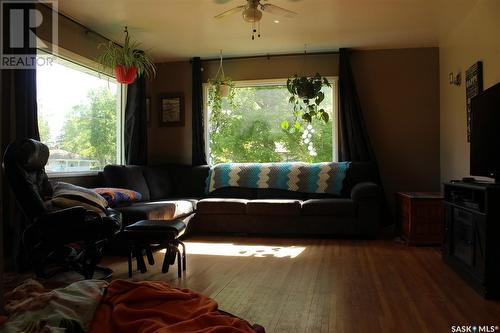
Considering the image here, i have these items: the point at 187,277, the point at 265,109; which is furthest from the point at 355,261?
the point at 265,109

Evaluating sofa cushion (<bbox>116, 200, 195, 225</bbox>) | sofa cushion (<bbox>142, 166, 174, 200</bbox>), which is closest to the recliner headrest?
sofa cushion (<bbox>116, 200, 195, 225</bbox>)

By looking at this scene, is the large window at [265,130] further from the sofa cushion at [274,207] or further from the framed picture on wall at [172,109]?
the sofa cushion at [274,207]

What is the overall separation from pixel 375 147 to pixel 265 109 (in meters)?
1.74

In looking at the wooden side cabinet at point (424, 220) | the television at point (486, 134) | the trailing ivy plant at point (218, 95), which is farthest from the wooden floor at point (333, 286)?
the trailing ivy plant at point (218, 95)

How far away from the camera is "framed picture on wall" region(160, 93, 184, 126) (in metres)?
5.89

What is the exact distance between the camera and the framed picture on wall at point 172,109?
5895 millimetres

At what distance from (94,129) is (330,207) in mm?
3137

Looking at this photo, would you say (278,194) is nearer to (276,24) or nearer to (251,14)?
(276,24)

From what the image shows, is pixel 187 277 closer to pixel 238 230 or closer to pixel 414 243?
pixel 238 230

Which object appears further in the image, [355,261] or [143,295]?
[355,261]

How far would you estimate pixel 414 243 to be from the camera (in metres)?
4.17

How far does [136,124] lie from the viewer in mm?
5273

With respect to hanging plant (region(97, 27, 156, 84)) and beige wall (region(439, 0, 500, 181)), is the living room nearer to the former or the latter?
beige wall (region(439, 0, 500, 181))

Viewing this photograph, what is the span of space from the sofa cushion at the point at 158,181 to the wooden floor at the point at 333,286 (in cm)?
121
